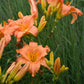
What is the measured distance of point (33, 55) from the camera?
3.15 ft

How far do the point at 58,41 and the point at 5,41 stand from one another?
2.21ft

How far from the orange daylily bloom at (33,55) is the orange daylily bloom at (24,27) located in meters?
0.08

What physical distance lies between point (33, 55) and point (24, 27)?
0.54 ft

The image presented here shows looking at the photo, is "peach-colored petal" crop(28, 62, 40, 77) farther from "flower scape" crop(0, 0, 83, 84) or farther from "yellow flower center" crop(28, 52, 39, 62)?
"yellow flower center" crop(28, 52, 39, 62)

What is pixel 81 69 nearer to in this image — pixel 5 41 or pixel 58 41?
pixel 58 41

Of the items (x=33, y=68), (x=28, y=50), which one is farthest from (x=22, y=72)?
(x=28, y=50)

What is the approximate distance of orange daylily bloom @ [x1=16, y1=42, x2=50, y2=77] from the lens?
814 millimetres

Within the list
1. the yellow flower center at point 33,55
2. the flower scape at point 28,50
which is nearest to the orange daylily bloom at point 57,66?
the flower scape at point 28,50

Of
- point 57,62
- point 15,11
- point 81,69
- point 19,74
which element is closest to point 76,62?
point 81,69

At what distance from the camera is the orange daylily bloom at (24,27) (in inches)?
33.2

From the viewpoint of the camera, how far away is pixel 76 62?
1.25 metres

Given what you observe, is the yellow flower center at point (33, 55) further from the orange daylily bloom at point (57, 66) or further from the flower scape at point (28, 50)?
the orange daylily bloom at point (57, 66)

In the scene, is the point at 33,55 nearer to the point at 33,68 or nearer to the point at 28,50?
the point at 28,50

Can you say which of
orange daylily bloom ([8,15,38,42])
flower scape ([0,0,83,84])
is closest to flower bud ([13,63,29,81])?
flower scape ([0,0,83,84])
